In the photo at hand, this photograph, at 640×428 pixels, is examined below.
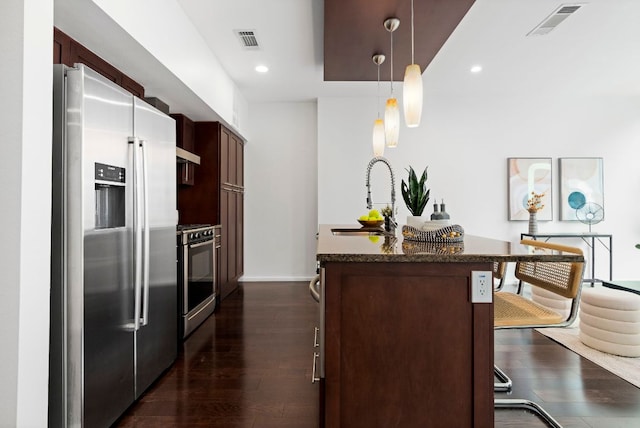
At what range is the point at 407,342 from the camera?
147 centimetres

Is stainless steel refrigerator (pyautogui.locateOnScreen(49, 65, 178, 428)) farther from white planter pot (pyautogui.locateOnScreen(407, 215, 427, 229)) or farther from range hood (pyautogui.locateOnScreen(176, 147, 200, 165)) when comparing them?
white planter pot (pyautogui.locateOnScreen(407, 215, 427, 229))

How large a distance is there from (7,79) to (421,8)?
2.51m

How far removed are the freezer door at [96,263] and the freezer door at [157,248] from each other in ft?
0.37

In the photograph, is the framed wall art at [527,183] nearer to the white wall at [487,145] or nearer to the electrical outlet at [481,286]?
the white wall at [487,145]

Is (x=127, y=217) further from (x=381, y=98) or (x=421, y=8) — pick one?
(x=381, y=98)

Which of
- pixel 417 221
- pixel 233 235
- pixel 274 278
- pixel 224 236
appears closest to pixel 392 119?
pixel 417 221

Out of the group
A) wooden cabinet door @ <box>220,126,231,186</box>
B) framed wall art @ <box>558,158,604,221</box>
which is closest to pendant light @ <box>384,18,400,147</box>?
wooden cabinet door @ <box>220,126,231,186</box>

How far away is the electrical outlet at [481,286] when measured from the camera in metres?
1.45

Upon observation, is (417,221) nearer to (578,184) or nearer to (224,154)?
(224,154)

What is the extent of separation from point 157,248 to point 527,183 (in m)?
5.14

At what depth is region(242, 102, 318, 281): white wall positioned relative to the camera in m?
5.64

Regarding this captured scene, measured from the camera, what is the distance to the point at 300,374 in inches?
95.5

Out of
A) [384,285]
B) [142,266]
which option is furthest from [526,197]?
[142,266]

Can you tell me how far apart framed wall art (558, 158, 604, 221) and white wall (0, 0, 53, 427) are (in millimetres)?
6041
